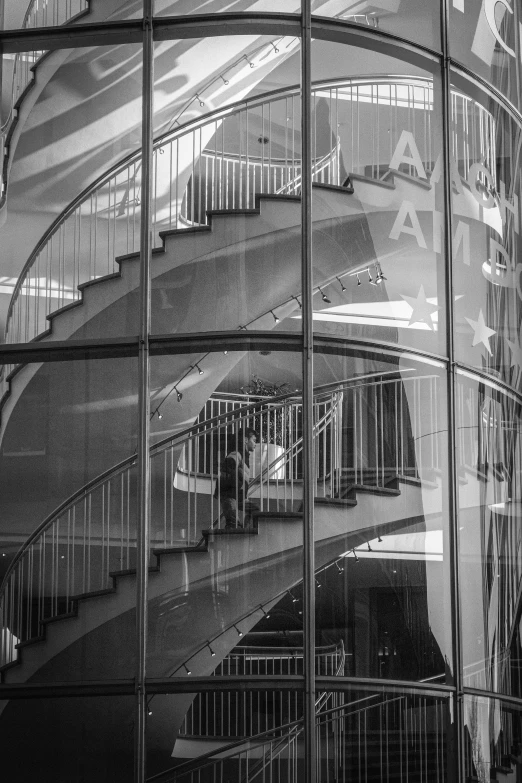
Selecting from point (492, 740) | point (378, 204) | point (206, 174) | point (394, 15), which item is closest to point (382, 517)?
point (492, 740)

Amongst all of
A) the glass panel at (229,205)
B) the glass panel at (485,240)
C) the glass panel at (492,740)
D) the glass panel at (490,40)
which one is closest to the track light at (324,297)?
the glass panel at (229,205)

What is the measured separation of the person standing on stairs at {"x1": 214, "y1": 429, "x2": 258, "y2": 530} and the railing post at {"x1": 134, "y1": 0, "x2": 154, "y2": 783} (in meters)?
0.51

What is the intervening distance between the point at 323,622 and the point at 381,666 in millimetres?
537

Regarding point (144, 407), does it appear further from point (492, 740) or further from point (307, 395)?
point (492, 740)

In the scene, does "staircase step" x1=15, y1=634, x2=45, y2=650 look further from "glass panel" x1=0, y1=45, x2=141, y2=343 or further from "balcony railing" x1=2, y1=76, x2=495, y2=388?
"glass panel" x1=0, y1=45, x2=141, y2=343

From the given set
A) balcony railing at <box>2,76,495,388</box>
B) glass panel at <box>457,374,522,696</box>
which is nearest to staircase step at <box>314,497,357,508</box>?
glass panel at <box>457,374,522,696</box>

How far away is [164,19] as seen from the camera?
8586 millimetres

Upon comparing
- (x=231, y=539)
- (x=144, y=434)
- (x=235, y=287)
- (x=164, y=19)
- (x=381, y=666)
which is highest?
(x=164, y=19)

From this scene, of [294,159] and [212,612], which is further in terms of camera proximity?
[294,159]

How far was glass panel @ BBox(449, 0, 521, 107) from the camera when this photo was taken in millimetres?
9297

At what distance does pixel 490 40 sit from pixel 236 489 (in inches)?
174

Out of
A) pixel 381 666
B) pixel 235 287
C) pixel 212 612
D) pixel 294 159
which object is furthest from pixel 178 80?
pixel 381 666

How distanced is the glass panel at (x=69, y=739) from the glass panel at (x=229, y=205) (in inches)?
101

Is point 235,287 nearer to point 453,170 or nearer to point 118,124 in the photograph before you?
point 118,124
